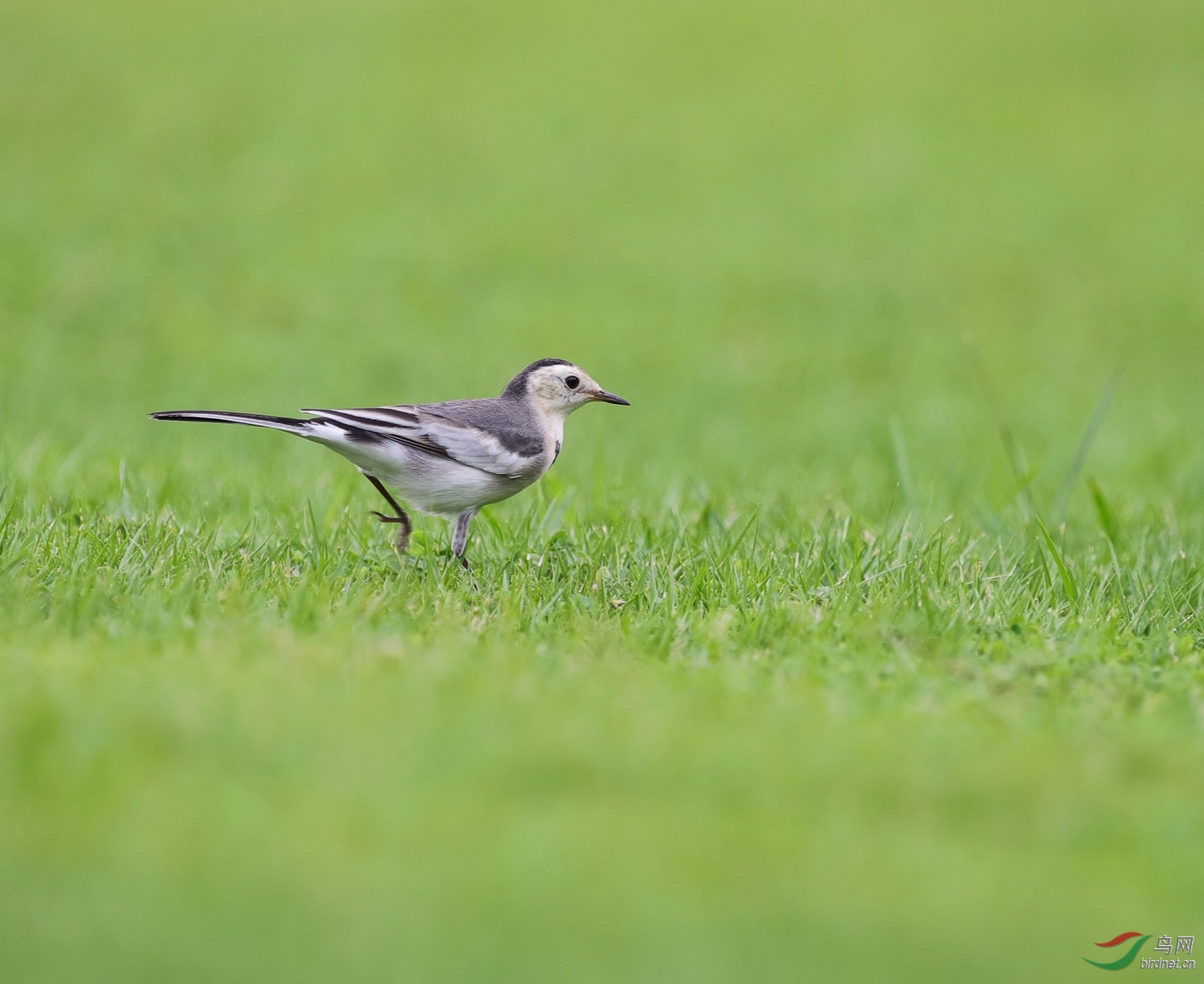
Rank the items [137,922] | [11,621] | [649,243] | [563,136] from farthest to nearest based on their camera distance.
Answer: [563,136], [649,243], [11,621], [137,922]

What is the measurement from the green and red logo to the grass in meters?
0.04

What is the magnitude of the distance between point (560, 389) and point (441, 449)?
838mm

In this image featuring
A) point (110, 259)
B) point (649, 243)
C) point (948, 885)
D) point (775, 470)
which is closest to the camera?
point (948, 885)

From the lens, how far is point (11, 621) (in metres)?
4.57

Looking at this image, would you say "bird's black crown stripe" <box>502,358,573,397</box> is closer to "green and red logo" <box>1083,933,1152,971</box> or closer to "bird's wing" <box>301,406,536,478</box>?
"bird's wing" <box>301,406,536,478</box>

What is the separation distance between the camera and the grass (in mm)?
3043

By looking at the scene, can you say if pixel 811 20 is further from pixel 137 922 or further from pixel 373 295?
pixel 137 922

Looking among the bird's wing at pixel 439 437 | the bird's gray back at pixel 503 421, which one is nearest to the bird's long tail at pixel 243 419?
the bird's wing at pixel 439 437

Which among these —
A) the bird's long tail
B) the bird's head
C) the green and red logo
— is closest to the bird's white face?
the bird's head

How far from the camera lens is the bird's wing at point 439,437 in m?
5.97

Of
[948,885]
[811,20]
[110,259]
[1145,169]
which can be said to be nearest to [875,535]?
[948,885]

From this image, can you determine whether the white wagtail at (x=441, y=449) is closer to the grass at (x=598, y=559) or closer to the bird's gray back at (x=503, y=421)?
the bird's gray back at (x=503, y=421)

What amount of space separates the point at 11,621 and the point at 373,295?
393 inches

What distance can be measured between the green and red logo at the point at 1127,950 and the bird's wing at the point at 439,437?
353cm
